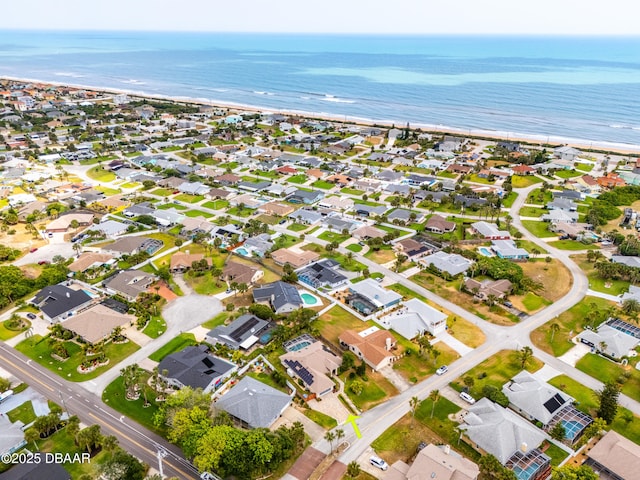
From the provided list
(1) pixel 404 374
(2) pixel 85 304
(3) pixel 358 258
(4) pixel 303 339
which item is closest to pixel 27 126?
(2) pixel 85 304

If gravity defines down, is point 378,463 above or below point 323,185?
below

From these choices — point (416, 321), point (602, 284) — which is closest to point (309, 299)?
point (416, 321)

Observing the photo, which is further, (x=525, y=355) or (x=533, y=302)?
(x=533, y=302)

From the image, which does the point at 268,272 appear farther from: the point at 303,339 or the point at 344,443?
the point at 344,443

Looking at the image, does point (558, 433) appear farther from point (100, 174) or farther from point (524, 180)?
point (100, 174)

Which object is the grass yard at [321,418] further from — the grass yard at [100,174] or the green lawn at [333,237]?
the grass yard at [100,174]

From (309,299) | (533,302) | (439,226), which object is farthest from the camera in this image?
(439,226)

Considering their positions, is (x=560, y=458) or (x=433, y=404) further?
(x=433, y=404)
